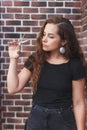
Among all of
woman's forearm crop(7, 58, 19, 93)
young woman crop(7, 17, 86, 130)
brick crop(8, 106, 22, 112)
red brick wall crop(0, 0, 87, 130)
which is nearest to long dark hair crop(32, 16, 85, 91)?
young woman crop(7, 17, 86, 130)

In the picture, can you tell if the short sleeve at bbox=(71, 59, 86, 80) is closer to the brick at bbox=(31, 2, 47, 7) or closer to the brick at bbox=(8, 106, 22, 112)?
the brick at bbox=(31, 2, 47, 7)

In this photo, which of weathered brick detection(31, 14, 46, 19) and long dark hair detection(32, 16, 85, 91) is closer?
long dark hair detection(32, 16, 85, 91)

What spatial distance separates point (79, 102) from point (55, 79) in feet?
0.86

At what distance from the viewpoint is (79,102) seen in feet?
9.70

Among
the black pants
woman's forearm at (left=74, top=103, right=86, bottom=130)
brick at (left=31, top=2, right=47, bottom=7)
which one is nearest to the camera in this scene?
the black pants

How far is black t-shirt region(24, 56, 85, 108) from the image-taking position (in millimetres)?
2880

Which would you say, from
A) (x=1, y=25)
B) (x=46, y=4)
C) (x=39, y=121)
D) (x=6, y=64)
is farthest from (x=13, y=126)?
(x=39, y=121)

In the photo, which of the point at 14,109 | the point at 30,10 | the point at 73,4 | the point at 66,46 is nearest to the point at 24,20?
the point at 30,10

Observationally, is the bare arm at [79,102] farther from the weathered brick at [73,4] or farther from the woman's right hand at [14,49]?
the weathered brick at [73,4]

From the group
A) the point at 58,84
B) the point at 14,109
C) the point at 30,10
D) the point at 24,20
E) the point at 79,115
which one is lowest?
the point at 14,109

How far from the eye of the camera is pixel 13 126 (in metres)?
4.82

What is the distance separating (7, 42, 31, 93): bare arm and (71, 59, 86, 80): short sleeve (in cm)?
36

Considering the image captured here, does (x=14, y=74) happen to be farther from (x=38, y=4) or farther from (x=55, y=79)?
(x=38, y=4)

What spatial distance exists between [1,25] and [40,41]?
177 cm
